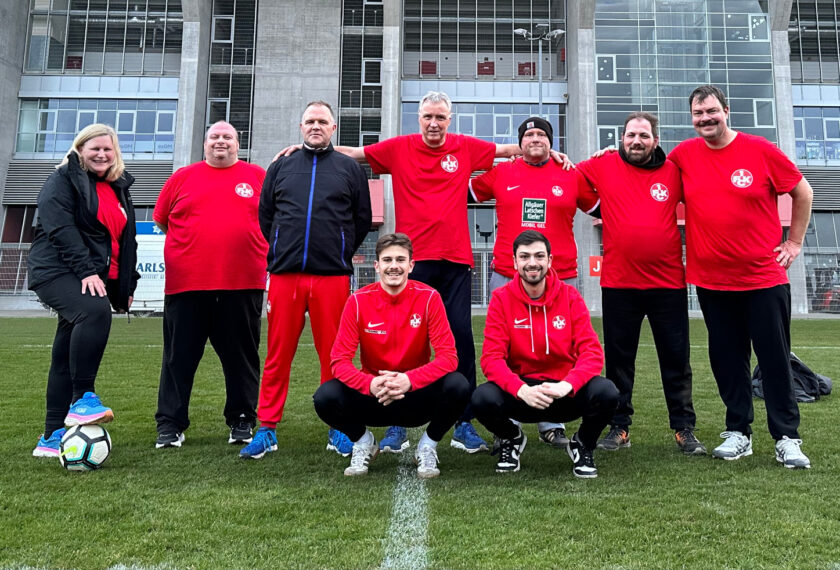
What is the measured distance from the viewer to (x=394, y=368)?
3.50 meters

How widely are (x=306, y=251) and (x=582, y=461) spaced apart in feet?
6.73

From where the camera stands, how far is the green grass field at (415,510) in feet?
7.04

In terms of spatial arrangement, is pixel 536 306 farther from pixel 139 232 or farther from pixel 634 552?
pixel 139 232

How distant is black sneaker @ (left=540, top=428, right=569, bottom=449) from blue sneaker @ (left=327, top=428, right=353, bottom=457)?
1.37 meters

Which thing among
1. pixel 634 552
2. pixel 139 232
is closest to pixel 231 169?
pixel 634 552

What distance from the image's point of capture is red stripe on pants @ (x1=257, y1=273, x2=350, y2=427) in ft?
12.5

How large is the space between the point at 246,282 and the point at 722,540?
3.14 meters

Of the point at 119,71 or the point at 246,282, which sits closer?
the point at 246,282

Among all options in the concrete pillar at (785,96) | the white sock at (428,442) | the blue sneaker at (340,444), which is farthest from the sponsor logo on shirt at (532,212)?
the concrete pillar at (785,96)

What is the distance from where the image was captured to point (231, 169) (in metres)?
4.23

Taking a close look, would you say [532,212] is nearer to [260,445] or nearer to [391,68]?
[260,445]

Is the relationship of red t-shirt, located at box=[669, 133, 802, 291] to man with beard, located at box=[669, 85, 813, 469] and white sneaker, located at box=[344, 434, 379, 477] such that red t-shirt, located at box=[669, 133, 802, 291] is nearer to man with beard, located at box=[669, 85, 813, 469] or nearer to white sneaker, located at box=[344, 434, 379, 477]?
man with beard, located at box=[669, 85, 813, 469]

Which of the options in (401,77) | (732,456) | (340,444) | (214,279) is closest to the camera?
(732,456)

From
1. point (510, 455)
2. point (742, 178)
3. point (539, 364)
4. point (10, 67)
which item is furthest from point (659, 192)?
point (10, 67)
